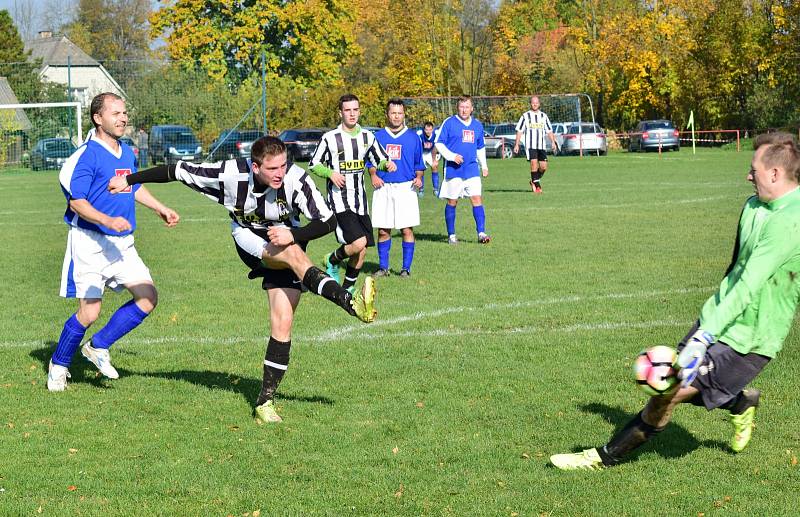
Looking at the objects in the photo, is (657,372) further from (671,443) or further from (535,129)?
(535,129)

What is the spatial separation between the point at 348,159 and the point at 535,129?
1420 cm

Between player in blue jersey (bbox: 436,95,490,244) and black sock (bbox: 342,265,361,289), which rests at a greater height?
player in blue jersey (bbox: 436,95,490,244)

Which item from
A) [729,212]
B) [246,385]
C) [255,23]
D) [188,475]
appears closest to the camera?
[188,475]

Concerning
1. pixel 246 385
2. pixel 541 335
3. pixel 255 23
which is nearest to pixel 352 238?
pixel 541 335

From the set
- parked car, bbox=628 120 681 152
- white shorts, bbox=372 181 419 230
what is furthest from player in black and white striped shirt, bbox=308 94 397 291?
parked car, bbox=628 120 681 152

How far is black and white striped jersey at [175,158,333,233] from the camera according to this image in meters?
6.37

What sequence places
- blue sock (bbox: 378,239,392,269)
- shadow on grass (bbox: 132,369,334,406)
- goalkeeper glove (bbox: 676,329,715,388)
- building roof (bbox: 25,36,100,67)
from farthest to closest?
building roof (bbox: 25,36,100,67)
blue sock (bbox: 378,239,392,269)
shadow on grass (bbox: 132,369,334,406)
goalkeeper glove (bbox: 676,329,715,388)

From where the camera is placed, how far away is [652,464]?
17.9 feet

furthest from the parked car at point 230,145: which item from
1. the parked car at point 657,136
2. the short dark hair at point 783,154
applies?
the short dark hair at point 783,154

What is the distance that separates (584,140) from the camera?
4547 cm

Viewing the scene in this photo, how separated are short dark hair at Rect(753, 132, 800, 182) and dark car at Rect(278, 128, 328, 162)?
36.7 meters

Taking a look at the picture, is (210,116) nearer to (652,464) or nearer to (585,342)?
(585,342)

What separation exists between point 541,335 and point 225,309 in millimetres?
3300

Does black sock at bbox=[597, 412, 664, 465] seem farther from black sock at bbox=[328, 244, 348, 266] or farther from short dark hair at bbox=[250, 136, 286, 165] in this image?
black sock at bbox=[328, 244, 348, 266]
